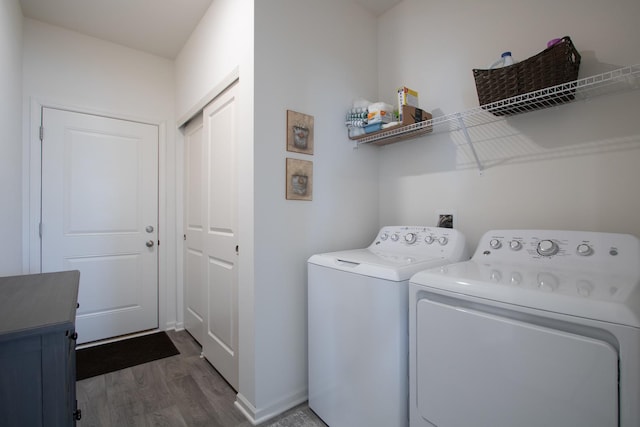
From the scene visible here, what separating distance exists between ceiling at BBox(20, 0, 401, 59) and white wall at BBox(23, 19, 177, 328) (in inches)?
4.9

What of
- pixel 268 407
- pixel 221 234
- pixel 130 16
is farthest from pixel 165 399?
pixel 130 16

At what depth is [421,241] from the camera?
1644 mm

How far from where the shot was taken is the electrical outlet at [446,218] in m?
1.77

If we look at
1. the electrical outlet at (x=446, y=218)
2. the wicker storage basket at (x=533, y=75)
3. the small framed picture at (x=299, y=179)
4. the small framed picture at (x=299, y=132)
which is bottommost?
the electrical outlet at (x=446, y=218)

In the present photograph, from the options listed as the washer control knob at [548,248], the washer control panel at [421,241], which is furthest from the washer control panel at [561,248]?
the washer control panel at [421,241]

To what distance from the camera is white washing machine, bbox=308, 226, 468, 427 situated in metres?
1.19

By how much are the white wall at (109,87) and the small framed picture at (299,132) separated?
1.69m

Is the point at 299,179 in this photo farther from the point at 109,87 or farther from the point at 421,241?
the point at 109,87

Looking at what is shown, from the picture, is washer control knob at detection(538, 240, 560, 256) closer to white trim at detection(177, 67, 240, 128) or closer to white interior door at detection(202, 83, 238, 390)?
white interior door at detection(202, 83, 238, 390)

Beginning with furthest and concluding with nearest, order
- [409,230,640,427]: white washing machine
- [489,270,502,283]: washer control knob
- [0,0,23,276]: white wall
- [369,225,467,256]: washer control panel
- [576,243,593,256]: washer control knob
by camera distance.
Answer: [0,0,23,276]: white wall
[369,225,467,256]: washer control panel
[576,243,593,256]: washer control knob
[489,270,502,283]: washer control knob
[409,230,640,427]: white washing machine

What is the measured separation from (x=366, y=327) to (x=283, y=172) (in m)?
0.92

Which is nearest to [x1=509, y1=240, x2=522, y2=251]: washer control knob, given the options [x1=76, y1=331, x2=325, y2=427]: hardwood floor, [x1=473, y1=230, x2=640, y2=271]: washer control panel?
[x1=473, y1=230, x2=640, y2=271]: washer control panel

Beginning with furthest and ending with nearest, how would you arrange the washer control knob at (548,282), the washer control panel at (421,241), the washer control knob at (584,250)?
1. the washer control panel at (421,241)
2. the washer control knob at (584,250)
3. the washer control knob at (548,282)

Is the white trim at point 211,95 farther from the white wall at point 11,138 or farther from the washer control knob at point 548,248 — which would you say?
the washer control knob at point 548,248
